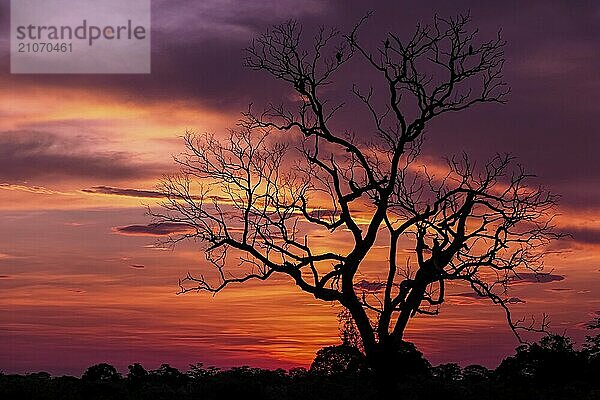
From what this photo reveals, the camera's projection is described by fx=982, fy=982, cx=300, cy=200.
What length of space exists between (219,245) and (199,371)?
689 cm

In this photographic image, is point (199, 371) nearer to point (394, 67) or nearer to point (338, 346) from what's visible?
point (338, 346)

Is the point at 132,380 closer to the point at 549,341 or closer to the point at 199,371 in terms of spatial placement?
the point at 199,371

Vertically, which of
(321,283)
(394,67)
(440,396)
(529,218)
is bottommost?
(440,396)

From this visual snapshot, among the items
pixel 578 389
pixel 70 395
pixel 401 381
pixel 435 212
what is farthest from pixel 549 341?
pixel 70 395

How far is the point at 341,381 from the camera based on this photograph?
2645 centimetres

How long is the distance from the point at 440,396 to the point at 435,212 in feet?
16.6

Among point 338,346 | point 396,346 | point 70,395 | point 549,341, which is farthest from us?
point 549,341

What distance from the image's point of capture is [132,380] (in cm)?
2886

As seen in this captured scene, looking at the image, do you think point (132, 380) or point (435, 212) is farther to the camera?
point (132, 380)

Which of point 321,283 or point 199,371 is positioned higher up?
point 321,283

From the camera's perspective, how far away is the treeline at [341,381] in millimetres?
24906

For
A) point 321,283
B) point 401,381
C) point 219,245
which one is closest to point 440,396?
point 401,381

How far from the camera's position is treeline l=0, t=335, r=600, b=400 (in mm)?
24906

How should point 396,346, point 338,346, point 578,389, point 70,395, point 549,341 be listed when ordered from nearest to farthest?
point 396,346 → point 70,395 → point 578,389 → point 338,346 → point 549,341
